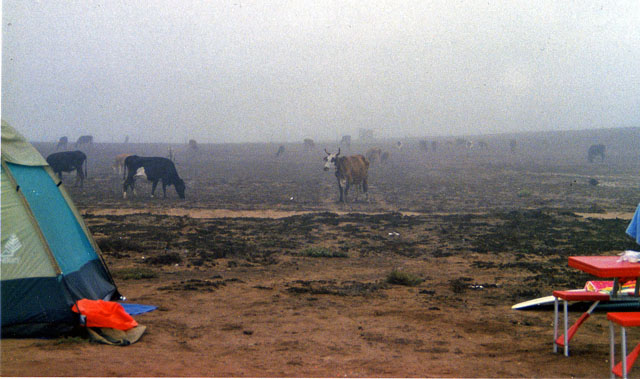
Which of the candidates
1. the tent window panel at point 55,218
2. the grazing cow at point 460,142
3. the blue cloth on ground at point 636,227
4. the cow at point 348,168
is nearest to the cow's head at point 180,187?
the cow at point 348,168

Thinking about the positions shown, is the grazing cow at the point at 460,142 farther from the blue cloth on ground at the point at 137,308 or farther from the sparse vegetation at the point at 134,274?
the blue cloth on ground at the point at 137,308

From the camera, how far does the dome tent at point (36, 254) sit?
223 inches

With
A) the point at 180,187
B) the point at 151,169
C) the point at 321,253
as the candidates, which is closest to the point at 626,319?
the point at 321,253

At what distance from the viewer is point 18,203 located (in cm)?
609

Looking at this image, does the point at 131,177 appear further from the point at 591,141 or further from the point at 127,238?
the point at 591,141

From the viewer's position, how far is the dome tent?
5660 mm

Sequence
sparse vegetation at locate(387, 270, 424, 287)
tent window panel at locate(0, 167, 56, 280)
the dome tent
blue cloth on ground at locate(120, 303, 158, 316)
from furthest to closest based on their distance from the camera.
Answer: sparse vegetation at locate(387, 270, 424, 287) < blue cloth on ground at locate(120, 303, 158, 316) < tent window panel at locate(0, 167, 56, 280) < the dome tent

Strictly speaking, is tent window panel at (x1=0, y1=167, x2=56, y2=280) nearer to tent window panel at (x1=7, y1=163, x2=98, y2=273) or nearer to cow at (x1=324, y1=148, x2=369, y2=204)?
tent window panel at (x1=7, y1=163, x2=98, y2=273)

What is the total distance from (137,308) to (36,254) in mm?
1435

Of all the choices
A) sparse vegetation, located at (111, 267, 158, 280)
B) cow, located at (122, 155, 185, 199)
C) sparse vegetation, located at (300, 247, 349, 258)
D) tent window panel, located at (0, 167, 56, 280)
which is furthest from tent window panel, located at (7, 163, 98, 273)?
cow, located at (122, 155, 185, 199)

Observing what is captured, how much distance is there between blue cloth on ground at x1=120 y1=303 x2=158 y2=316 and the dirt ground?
11cm

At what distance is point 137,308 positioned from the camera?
683 centimetres

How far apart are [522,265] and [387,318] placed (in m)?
4.86

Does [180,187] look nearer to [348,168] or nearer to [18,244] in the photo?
[348,168]
